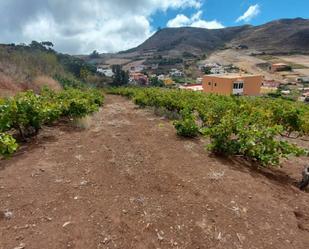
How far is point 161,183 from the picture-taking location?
399cm

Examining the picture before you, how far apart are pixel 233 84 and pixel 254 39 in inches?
4036

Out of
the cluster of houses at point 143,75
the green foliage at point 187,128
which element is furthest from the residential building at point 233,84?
the green foliage at point 187,128

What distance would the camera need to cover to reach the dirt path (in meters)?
2.83

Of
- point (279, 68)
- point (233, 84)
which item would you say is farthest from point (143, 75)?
point (279, 68)

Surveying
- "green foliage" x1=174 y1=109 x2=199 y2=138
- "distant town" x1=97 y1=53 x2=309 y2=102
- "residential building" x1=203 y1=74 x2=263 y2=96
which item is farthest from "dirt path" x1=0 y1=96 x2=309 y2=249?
"residential building" x1=203 y1=74 x2=263 y2=96

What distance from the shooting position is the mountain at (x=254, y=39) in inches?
4090

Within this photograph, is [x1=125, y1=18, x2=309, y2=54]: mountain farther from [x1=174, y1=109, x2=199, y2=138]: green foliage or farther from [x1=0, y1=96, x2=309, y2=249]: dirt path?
[x1=0, y1=96, x2=309, y2=249]: dirt path

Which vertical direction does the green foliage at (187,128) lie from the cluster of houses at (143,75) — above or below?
above

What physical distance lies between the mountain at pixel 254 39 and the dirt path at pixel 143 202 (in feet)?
350

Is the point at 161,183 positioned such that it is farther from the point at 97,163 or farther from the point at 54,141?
the point at 54,141

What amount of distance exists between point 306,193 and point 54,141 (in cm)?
530

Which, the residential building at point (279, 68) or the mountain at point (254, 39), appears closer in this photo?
the residential building at point (279, 68)

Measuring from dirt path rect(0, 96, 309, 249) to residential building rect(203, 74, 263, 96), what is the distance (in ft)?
104

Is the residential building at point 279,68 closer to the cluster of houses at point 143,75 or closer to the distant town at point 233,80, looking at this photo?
the distant town at point 233,80
